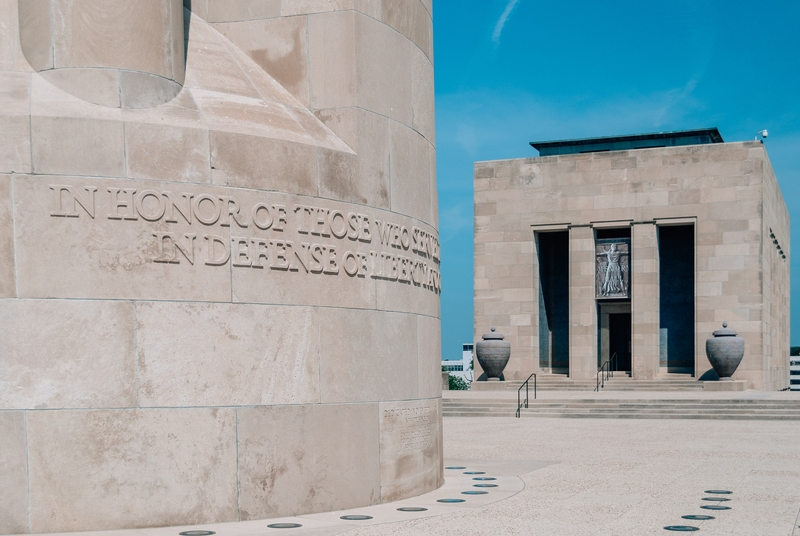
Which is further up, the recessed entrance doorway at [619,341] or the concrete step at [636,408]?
the recessed entrance doorway at [619,341]

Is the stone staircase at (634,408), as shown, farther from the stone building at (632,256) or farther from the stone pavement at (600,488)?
the stone building at (632,256)

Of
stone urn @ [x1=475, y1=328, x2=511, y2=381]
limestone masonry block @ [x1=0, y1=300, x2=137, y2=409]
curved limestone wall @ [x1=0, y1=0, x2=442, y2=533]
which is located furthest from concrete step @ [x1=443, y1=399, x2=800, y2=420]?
limestone masonry block @ [x1=0, y1=300, x2=137, y2=409]

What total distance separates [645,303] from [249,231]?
31.6m

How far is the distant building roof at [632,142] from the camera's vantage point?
4338 cm

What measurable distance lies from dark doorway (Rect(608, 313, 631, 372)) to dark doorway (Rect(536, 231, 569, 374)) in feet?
9.04

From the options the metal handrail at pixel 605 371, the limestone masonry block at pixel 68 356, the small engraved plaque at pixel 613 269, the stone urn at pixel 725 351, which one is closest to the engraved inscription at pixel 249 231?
the limestone masonry block at pixel 68 356

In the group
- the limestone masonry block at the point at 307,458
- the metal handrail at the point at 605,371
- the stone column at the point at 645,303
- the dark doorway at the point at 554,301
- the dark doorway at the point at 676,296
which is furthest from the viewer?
the dark doorway at the point at 554,301

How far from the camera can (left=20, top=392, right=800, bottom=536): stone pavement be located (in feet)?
26.8

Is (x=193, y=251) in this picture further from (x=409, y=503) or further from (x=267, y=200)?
(x=409, y=503)

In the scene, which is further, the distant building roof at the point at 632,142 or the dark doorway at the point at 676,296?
the distant building roof at the point at 632,142

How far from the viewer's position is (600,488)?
424 inches

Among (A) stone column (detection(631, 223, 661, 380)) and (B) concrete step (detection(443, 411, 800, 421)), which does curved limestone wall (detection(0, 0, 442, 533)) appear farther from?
(A) stone column (detection(631, 223, 661, 380))

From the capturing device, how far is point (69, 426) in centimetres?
787

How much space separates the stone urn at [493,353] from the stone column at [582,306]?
13.7 feet
